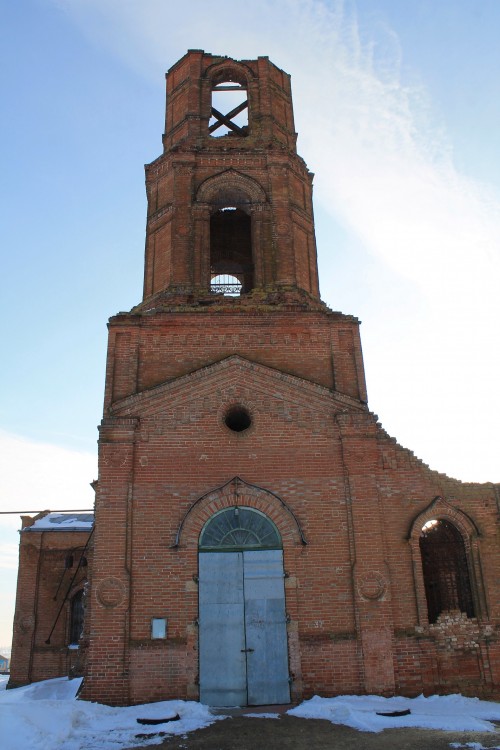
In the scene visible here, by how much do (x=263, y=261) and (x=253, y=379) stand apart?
3.40m

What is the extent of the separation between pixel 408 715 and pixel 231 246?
39.6 ft

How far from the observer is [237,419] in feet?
43.0

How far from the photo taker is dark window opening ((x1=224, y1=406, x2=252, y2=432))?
1296 centimetres

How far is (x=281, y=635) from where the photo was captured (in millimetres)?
11156

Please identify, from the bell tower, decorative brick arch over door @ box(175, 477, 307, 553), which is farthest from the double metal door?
the bell tower

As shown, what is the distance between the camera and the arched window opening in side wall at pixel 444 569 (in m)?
→ 12.4

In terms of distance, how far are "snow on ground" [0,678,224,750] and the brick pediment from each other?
17.6 feet

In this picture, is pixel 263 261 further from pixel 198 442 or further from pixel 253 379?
pixel 198 442

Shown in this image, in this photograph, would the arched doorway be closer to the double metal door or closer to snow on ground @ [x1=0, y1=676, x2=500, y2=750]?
the double metal door

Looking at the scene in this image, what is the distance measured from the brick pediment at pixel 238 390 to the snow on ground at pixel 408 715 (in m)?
5.34

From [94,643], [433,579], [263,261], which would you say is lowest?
[94,643]

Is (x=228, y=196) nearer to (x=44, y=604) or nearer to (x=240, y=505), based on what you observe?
(x=240, y=505)

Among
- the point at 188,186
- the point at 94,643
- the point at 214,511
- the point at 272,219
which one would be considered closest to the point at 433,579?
the point at 214,511

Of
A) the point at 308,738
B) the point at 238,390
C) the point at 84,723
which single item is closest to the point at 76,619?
the point at 238,390
